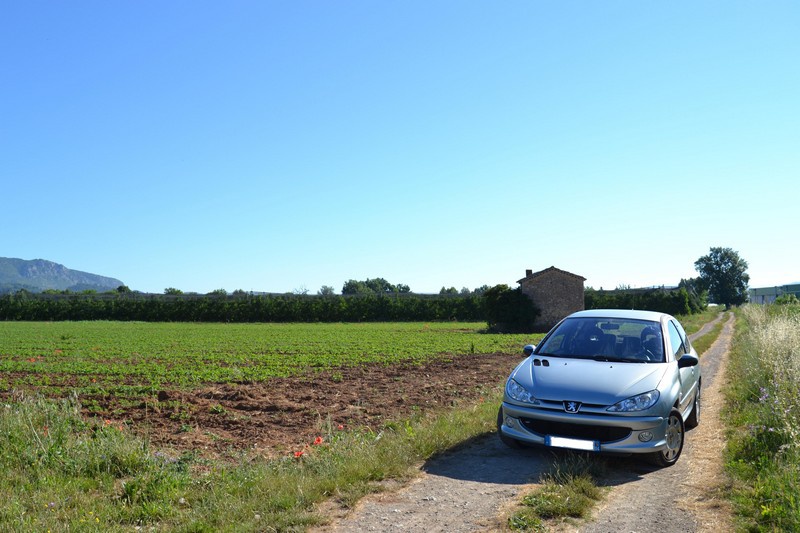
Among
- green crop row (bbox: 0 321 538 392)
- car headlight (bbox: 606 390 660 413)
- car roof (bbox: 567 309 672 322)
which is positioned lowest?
green crop row (bbox: 0 321 538 392)

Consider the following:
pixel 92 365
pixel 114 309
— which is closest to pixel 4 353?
pixel 92 365

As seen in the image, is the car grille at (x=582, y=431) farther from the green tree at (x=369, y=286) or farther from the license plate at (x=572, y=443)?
the green tree at (x=369, y=286)

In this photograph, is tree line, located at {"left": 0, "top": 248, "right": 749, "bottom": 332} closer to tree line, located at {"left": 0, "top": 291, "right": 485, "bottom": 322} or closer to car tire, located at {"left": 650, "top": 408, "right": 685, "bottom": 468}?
tree line, located at {"left": 0, "top": 291, "right": 485, "bottom": 322}

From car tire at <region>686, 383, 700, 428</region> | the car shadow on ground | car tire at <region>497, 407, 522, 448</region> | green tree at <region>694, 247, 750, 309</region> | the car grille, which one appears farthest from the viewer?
green tree at <region>694, 247, 750, 309</region>

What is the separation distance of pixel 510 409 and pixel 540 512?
1.91 metres

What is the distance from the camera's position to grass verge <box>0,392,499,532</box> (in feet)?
18.0

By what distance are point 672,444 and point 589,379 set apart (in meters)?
1.30

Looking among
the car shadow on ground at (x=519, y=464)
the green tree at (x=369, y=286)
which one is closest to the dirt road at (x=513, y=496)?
the car shadow on ground at (x=519, y=464)

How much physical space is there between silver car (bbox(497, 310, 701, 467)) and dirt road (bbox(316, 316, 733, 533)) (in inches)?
12.4

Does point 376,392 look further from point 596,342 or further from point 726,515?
point 726,515

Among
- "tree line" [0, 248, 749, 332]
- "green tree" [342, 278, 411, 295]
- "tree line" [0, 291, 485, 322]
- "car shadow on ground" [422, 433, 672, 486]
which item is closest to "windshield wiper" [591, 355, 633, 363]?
"car shadow on ground" [422, 433, 672, 486]

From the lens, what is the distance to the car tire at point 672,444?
702cm

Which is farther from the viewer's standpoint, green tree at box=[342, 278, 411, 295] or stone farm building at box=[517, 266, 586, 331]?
green tree at box=[342, 278, 411, 295]

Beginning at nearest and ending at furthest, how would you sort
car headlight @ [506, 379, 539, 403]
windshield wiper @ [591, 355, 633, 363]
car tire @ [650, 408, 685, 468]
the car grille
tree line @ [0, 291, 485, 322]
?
the car grille
car tire @ [650, 408, 685, 468]
car headlight @ [506, 379, 539, 403]
windshield wiper @ [591, 355, 633, 363]
tree line @ [0, 291, 485, 322]
